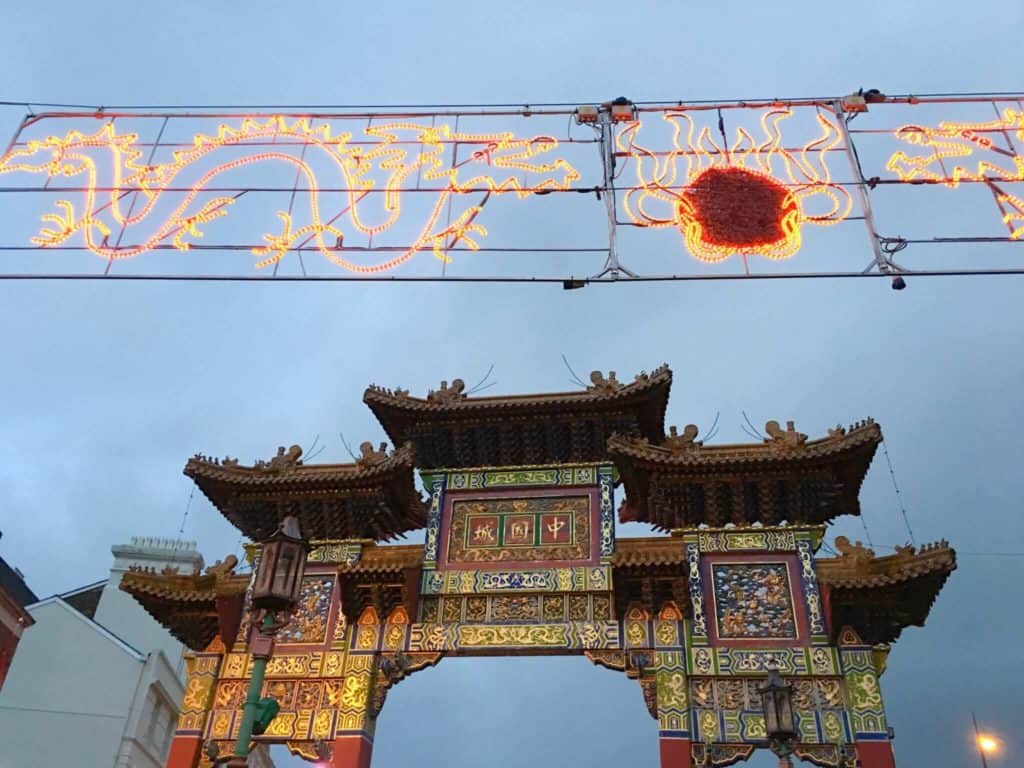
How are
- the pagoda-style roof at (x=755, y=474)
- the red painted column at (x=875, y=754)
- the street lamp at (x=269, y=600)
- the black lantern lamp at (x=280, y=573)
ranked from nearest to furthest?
the street lamp at (x=269, y=600)
the black lantern lamp at (x=280, y=573)
the red painted column at (x=875, y=754)
the pagoda-style roof at (x=755, y=474)

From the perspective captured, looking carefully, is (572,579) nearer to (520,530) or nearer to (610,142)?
(520,530)

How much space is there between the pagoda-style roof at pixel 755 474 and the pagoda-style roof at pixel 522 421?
2.75 ft

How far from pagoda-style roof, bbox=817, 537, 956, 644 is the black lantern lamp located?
8.54 m

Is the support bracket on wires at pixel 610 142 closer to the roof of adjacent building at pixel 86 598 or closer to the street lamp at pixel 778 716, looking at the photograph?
the street lamp at pixel 778 716

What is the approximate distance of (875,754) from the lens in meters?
12.5

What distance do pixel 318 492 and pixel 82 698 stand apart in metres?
11.0

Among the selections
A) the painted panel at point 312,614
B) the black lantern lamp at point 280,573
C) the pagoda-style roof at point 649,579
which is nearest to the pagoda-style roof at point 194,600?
the painted panel at point 312,614

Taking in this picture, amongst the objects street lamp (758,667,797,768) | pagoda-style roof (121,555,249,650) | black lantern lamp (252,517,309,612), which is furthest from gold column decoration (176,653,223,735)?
street lamp (758,667,797,768)

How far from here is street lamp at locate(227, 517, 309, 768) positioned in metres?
7.69

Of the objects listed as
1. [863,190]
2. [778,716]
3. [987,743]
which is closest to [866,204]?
[863,190]

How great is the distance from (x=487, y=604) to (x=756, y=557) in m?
4.44

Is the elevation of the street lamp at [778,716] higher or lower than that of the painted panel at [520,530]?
lower

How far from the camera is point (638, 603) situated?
46.6ft

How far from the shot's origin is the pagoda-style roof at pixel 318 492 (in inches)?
618
